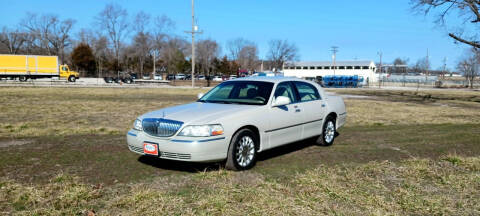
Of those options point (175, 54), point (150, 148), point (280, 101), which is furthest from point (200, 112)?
point (175, 54)

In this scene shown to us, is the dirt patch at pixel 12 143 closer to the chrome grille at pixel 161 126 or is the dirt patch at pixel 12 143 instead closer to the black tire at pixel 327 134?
the chrome grille at pixel 161 126

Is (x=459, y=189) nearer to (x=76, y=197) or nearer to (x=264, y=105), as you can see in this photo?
(x=264, y=105)

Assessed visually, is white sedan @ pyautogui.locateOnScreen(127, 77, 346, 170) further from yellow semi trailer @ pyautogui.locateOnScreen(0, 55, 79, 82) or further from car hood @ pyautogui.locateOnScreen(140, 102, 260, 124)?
yellow semi trailer @ pyautogui.locateOnScreen(0, 55, 79, 82)

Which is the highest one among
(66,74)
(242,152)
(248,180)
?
(66,74)

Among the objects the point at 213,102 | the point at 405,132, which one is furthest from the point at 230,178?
the point at 405,132

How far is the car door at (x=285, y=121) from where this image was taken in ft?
19.1

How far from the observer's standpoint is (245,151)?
17.7 ft

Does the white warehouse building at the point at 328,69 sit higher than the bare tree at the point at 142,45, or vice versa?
the bare tree at the point at 142,45

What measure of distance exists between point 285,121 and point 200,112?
1514mm

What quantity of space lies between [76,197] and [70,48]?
10012 cm

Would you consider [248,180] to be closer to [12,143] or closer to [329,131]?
[329,131]

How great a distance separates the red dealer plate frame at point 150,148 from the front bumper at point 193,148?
44 mm

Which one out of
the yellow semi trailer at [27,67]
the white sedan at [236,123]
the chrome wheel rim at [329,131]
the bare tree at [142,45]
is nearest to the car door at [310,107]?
the white sedan at [236,123]

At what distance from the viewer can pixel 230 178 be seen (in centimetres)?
493
